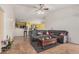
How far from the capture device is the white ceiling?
2258 mm

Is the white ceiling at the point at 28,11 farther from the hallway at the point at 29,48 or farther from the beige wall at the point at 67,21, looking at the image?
the hallway at the point at 29,48

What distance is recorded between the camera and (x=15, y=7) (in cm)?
225

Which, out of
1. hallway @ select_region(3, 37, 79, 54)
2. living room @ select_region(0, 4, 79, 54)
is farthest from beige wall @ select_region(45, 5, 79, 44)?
hallway @ select_region(3, 37, 79, 54)

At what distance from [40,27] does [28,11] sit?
0.34 metres

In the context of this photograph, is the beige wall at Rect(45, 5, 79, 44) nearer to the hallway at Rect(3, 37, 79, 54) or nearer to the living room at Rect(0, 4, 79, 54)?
the living room at Rect(0, 4, 79, 54)

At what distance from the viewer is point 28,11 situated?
2.30m

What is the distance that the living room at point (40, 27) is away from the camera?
2.25 meters

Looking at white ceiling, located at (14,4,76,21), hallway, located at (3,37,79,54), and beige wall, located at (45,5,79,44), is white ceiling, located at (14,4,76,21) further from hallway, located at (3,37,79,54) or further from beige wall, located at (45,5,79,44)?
hallway, located at (3,37,79,54)

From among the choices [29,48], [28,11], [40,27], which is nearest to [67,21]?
[40,27]

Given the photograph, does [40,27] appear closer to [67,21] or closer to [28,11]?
[28,11]

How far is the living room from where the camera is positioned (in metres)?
2.25

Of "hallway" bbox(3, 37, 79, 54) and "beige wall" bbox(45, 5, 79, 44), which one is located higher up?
"beige wall" bbox(45, 5, 79, 44)
